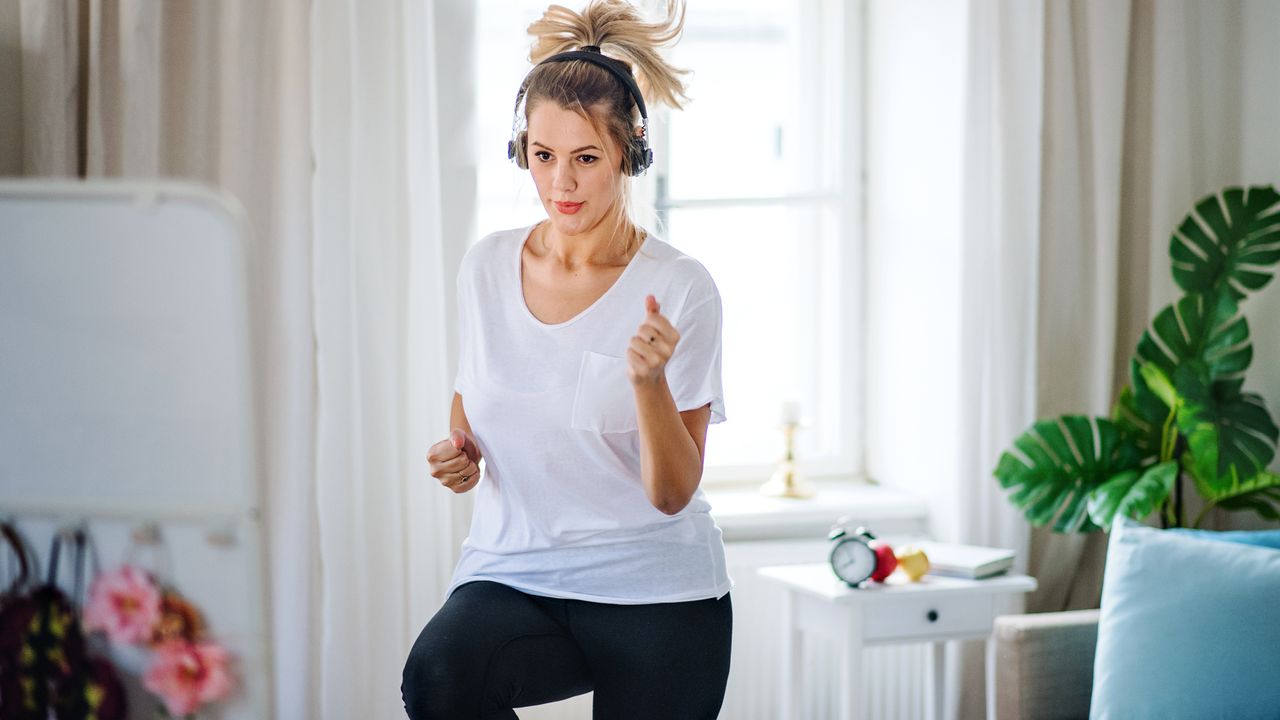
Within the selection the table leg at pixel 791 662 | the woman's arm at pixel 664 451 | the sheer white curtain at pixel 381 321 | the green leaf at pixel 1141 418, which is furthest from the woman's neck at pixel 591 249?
the green leaf at pixel 1141 418

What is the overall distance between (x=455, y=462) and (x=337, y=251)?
1.01m

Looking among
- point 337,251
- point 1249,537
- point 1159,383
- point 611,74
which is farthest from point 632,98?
point 1159,383

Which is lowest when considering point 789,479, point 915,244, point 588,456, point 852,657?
point 852,657

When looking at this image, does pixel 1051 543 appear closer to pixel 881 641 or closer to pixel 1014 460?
pixel 1014 460

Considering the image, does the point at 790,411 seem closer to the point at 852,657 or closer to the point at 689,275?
the point at 852,657

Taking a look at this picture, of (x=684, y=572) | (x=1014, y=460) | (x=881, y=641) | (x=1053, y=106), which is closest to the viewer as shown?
(x=684, y=572)

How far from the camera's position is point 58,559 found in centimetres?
106

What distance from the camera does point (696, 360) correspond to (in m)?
1.66

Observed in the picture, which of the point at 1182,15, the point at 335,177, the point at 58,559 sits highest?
the point at 1182,15

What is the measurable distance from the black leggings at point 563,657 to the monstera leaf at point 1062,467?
4.11 feet

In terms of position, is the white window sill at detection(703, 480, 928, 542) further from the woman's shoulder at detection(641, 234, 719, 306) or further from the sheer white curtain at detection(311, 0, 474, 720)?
the woman's shoulder at detection(641, 234, 719, 306)

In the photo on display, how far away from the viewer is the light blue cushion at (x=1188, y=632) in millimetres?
1998

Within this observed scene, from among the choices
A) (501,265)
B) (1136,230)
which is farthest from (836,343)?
(501,265)

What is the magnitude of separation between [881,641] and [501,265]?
4.01ft
